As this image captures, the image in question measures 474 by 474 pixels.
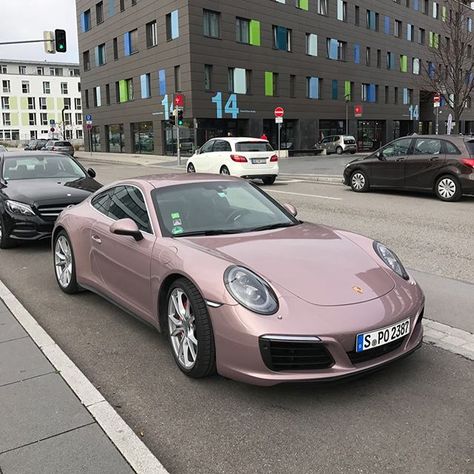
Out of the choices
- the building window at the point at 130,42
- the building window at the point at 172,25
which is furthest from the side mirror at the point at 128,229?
the building window at the point at 130,42

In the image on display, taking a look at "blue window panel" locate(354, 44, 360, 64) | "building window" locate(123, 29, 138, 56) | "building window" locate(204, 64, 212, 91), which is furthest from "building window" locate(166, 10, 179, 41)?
"blue window panel" locate(354, 44, 360, 64)

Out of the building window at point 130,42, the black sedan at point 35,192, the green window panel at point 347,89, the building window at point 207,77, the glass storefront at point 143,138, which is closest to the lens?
the black sedan at point 35,192

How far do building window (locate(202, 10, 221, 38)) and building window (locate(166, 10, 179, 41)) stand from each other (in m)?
1.92

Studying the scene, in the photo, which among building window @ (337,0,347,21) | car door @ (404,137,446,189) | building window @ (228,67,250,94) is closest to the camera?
car door @ (404,137,446,189)

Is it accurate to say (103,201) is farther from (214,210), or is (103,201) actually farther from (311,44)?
(311,44)

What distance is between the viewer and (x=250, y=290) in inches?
131

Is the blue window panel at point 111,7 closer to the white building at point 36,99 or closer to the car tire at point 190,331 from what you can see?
the car tire at point 190,331

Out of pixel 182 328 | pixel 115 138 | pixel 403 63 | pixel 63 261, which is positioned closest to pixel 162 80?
pixel 115 138

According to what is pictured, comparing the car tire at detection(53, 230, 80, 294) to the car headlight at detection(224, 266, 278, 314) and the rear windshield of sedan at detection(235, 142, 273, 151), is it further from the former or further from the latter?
the rear windshield of sedan at detection(235, 142, 273, 151)

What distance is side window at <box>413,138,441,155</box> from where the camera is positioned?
13195 mm

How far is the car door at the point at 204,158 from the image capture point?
19.9 m

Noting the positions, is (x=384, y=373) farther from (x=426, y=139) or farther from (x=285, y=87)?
(x=285, y=87)

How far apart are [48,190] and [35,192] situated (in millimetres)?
189

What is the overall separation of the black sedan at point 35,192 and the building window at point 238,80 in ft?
106
